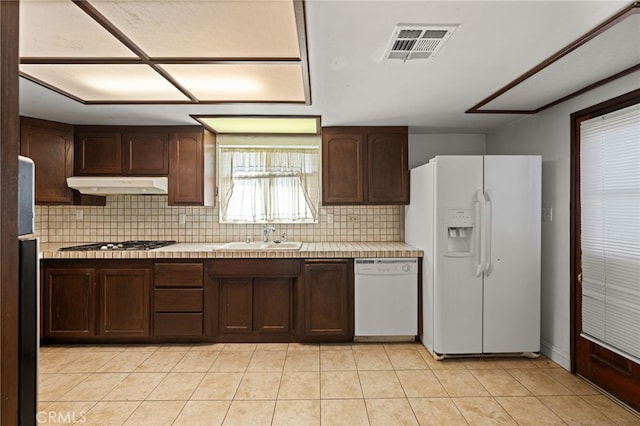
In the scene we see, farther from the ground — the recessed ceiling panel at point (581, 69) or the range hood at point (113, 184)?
the recessed ceiling panel at point (581, 69)

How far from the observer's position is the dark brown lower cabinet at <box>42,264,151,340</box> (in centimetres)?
338

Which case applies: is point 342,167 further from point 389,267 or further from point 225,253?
point 225,253

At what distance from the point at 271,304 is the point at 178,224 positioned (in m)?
1.51

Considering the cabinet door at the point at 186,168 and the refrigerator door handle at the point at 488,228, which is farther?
the cabinet door at the point at 186,168

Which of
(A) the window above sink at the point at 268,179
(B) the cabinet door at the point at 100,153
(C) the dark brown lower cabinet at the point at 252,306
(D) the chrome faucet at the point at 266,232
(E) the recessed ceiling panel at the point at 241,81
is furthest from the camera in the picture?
(A) the window above sink at the point at 268,179

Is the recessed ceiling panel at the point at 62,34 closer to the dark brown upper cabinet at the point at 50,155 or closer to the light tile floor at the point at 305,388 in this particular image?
the dark brown upper cabinet at the point at 50,155

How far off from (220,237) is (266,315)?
1.15 meters

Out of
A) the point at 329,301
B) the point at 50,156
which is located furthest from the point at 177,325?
the point at 50,156

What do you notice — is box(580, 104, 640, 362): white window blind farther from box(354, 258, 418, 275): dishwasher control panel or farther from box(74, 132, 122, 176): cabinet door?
box(74, 132, 122, 176): cabinet door

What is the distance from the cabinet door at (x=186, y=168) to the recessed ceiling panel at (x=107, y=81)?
830 mm

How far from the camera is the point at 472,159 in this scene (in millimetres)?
3053

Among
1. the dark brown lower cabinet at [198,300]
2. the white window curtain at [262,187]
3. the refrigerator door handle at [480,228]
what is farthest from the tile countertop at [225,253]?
the white window curtain at [262,187]

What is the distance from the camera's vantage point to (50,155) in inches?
139

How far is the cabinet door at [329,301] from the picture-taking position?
346cm
